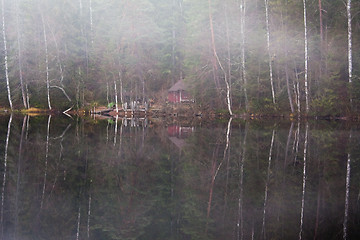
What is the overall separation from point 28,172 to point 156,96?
34941 millimetres

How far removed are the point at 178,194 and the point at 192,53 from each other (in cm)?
3113

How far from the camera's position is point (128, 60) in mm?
39344

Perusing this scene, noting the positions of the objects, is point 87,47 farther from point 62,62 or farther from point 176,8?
point 176,8

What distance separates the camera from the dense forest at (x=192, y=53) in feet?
97.0

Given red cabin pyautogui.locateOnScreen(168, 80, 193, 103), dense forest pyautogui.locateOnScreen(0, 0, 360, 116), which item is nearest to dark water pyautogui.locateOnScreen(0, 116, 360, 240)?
dense forest pyautogui.locateOnScreen(0, 0, 360, 116)

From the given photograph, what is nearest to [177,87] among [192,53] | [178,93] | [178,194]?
[178,93]

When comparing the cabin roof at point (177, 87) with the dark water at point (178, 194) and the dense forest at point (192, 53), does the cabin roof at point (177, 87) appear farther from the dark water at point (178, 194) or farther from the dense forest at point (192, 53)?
the dark water at point (178, 194)

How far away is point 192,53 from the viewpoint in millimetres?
36344

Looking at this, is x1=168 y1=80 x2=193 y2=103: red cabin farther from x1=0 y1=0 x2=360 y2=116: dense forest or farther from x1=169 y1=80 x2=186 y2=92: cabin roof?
x1=0 y1=0 x2=360 y2=116: dense forest

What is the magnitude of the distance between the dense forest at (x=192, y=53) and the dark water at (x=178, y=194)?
20.6m

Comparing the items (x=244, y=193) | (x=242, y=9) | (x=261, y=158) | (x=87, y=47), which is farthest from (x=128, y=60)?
(x=244, y=193)

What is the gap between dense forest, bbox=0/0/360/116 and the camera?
29.6 meters

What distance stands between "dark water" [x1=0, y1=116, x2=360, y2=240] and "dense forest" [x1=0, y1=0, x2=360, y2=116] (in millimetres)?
20612

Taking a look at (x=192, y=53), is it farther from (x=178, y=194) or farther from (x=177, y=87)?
(x=178, y=194)
